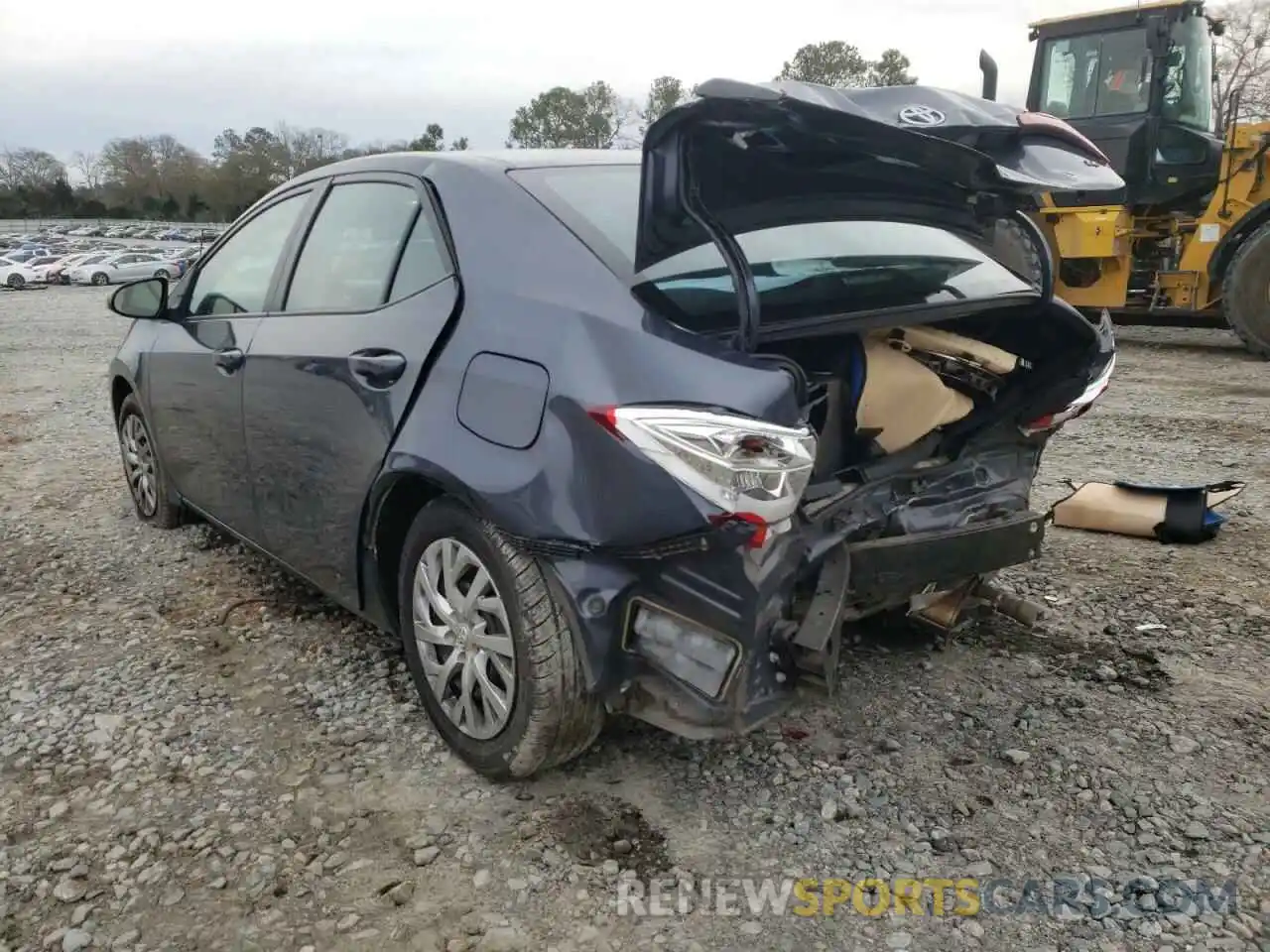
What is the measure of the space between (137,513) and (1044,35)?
31.4ft

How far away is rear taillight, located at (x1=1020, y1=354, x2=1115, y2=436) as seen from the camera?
2.95m

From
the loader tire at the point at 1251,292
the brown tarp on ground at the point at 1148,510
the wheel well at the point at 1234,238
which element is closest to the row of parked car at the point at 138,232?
the wheel well at the point at 1234,238

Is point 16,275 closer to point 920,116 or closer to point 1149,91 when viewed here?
point 1149,91

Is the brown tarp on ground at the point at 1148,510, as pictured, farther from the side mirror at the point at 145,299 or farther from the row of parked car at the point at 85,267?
the row of parked car at the point at 85,267

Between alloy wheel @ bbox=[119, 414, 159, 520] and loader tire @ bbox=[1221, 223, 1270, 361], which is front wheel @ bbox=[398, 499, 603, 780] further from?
loader tire @ bbox=[1221, 223, 1270, 361]

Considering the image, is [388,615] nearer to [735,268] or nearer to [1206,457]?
[735,268]

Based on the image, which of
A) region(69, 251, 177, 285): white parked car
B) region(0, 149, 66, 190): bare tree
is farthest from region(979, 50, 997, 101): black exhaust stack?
region(0, 149, 66, 190): bare tree

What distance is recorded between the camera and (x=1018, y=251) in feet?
9.81

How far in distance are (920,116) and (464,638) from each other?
169 cm

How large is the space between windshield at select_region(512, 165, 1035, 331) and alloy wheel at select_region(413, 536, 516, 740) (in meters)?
0.82

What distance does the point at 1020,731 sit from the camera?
280 centimetres

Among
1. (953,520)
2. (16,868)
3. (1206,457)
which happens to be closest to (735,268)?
(953,520)

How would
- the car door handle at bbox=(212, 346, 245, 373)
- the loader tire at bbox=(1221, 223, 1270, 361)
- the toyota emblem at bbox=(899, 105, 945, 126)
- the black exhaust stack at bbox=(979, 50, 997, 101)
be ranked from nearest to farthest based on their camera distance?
the toyota emblem at bbox=(899, 105, 945, 126) → the car door handle at bbox=(212, 346, 245, 373) → the black exhaust stack at bbox=(979, 50, 997, 101) → the loader tire at bbox=(1221, 223, 1270, 361)

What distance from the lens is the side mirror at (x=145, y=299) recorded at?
4.02 m
